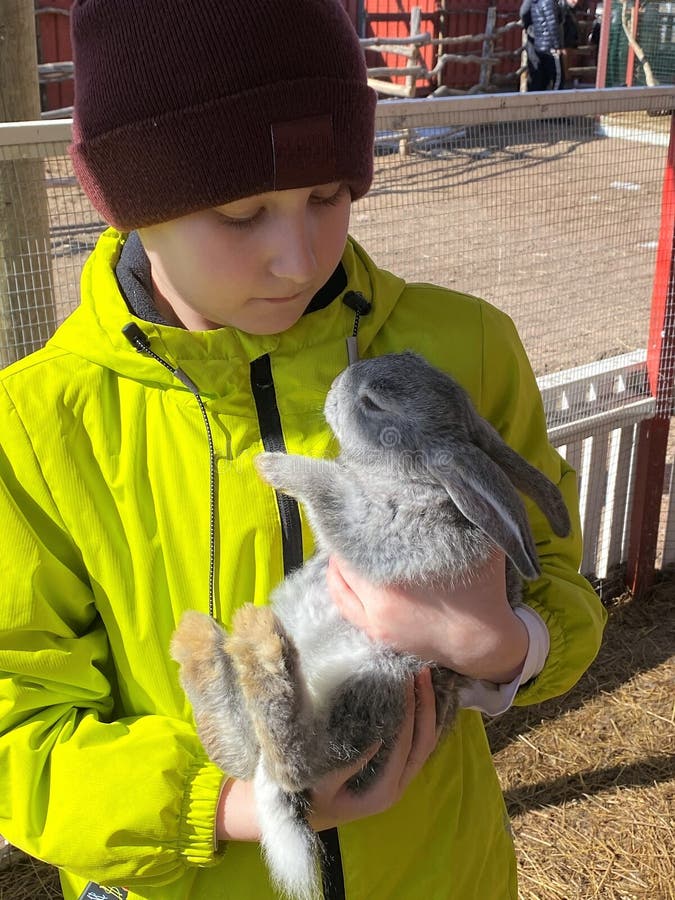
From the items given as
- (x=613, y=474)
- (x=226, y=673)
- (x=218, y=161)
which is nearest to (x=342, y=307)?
(x=218, y=161)

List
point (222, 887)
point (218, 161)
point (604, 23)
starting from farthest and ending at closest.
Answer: point (604, 23)
point (222, 887)
point (218, 161)

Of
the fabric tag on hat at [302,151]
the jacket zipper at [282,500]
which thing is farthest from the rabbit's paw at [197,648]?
the fabric tag on hat at [302,151]

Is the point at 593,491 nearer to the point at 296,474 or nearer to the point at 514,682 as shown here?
the point at 514,682

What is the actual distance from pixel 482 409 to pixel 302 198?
67 cm

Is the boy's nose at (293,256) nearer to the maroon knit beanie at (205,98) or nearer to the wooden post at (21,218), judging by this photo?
the maroon knit beanie at (205,98)

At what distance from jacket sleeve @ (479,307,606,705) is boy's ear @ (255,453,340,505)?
0.42m

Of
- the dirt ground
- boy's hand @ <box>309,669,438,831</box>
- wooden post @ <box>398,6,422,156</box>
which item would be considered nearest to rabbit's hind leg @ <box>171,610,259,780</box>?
boy's hand @ <box>309,669,438,831</box>

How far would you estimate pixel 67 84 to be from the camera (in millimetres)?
15227

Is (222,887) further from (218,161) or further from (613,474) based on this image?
(613,474)

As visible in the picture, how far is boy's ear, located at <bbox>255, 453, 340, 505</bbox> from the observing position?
1.62 meters

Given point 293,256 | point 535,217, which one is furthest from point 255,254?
point 535,217

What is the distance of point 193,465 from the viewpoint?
1.63 meters

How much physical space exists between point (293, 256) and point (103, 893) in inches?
49.2

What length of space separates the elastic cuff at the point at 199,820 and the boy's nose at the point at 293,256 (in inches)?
34.8
